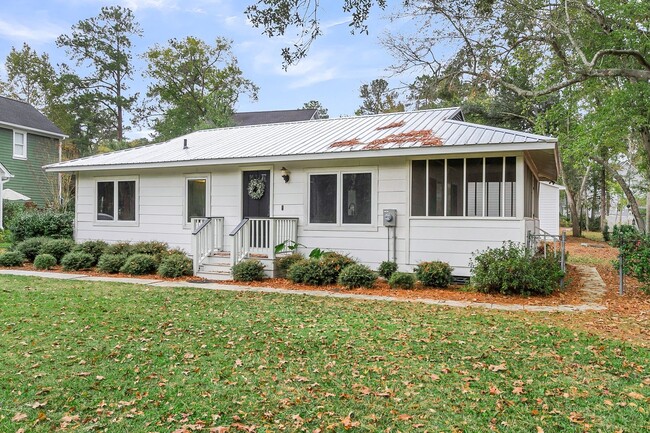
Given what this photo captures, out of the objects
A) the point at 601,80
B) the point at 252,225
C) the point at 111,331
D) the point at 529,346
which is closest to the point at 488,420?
the point at 529,346

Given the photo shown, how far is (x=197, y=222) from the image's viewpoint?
10.4 metres

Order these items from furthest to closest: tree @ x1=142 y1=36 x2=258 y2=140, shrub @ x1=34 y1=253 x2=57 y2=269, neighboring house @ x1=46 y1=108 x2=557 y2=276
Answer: tree @ x1=142 y1=36 x2=258 y2=140 < shrub @ x1=34 y1=253 x2=57 y2=269 < neighboring house @ x1=46 y1=108 x2=557 y2=276

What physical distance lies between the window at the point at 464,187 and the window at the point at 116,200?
7.41 m

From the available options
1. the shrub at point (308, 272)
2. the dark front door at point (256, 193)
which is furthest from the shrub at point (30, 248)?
the shrub at point (308, 272)

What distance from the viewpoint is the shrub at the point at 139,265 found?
9.98 meters

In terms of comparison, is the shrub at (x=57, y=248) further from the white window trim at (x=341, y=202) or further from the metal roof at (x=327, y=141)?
the white window trim at (x=341, y=202)

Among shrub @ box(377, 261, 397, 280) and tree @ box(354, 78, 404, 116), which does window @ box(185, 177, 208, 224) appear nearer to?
shrub @ box(377, 261, 397, 280)

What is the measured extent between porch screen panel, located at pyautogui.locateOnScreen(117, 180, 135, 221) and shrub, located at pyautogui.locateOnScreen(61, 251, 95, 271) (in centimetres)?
150

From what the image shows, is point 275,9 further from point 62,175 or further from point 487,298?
point 62,175

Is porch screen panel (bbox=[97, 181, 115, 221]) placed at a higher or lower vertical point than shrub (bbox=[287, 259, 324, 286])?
higher

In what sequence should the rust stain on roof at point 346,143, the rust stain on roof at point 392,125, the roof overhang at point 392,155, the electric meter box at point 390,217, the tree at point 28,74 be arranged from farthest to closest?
the tree at point 28,74 → the rust stain on roof at point 392,125 → the rust stain on roof at point 346,143 → the electric meter box at point 390,217 → the roof overhang at point 392,155

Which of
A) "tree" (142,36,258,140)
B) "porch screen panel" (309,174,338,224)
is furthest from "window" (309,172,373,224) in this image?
"tree" (142,36,258,140)

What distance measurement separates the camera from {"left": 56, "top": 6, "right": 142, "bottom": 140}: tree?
32.0 meters

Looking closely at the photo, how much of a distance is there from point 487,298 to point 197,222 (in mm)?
6464
